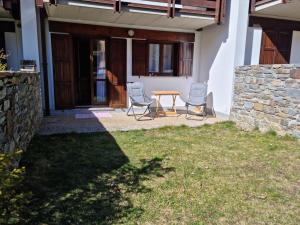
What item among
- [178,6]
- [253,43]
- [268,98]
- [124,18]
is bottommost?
[268,98]

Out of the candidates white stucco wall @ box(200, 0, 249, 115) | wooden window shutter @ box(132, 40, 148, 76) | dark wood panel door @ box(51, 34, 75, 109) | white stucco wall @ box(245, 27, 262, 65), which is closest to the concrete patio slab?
dark wood panel door @ box(51, 34, 75, 109)

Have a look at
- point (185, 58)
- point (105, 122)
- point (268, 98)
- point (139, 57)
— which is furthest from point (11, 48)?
point (268, 98)

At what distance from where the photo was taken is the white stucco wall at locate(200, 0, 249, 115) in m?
6.45

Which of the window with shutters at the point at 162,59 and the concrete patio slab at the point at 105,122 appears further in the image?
the window with shutters at the point at 162,59

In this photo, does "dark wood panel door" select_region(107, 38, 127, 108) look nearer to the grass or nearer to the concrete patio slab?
the concrete patio slab

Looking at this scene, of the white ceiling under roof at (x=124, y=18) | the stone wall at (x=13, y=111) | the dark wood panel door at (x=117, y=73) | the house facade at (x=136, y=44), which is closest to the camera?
the stone wall at (x=13, y=111)

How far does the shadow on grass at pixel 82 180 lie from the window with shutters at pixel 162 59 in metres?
3.84

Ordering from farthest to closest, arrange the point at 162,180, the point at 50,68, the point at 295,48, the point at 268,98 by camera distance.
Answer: the point at 295,48, the point at 50,68, the point at 268,98, the point at 162,180

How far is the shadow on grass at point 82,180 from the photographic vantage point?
236 cm

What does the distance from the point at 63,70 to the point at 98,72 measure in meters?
1.08

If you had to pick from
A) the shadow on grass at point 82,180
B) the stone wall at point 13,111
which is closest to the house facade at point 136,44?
the stone wall at point 13,111

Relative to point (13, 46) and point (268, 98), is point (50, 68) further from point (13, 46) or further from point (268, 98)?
point (268, 98)

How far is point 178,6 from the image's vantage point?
6.36 meters

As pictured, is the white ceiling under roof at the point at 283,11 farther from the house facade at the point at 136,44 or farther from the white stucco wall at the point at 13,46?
the white stucco wall at the point at 13,46
